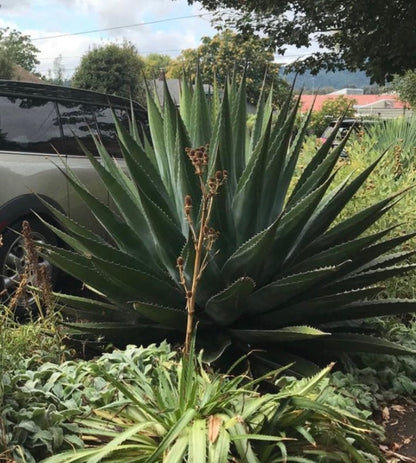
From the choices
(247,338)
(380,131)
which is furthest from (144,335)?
(380,131)

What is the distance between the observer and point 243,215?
3.22 m

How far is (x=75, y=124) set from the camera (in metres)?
6.52

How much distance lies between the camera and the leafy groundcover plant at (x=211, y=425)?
2.05m

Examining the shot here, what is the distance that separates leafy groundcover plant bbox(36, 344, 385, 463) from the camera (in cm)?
205

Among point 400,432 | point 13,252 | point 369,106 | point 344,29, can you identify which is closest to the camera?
point 400,432

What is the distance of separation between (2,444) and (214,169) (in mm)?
1461

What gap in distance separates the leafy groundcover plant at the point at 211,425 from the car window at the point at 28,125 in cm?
376

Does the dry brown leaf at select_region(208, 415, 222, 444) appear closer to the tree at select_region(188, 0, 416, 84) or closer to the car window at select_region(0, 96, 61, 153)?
the car window at select_region(0, 96, 61, 153)

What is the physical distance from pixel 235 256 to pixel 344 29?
10.8m

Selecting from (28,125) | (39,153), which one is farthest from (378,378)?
(28,125)

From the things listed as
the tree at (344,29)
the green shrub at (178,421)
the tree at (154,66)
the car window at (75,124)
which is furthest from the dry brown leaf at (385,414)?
the tree at (344,29)

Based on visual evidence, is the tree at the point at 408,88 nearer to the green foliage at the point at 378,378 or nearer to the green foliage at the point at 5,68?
the green foliage at the point at 378,378

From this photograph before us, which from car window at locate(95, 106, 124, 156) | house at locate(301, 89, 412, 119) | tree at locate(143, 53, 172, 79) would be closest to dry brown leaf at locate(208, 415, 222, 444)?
house at locate(301, 89, 412, 119)

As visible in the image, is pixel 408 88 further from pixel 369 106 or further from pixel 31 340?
pixel 369 106
